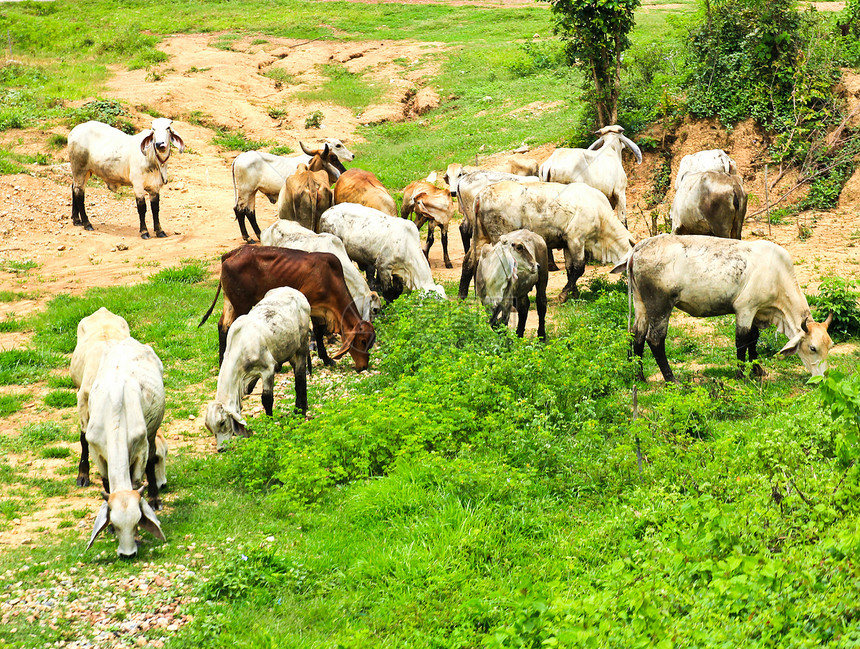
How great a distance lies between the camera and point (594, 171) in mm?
16438

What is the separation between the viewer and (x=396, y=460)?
27.2ft

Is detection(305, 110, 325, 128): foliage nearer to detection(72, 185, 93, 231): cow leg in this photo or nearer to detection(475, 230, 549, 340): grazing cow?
detection(72, 185, 93, 231): cow leg

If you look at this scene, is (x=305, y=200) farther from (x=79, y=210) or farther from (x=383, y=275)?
(x=79, y=210)

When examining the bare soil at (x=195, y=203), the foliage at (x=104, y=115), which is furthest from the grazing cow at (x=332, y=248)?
the foliage at (x=104, y=115)

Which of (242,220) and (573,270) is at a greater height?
(242,220)

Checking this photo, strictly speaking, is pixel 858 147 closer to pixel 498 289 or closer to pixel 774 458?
Answer: pixel 498 289

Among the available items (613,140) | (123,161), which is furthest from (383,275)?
(123,161)

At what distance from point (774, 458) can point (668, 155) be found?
529 inches

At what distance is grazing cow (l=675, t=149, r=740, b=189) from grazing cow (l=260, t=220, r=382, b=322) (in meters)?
6.08

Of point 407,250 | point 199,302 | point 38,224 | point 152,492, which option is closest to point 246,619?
point 152,492

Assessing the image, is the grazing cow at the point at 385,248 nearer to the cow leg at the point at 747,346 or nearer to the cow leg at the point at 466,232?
the cow leg at the point at 466,232

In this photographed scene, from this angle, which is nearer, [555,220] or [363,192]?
[555,220]

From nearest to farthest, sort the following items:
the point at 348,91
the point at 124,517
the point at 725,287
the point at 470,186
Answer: the point at 124,517
the point at 725,287
the point at 470,186
the point at 348,91

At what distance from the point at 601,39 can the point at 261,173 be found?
814cm
